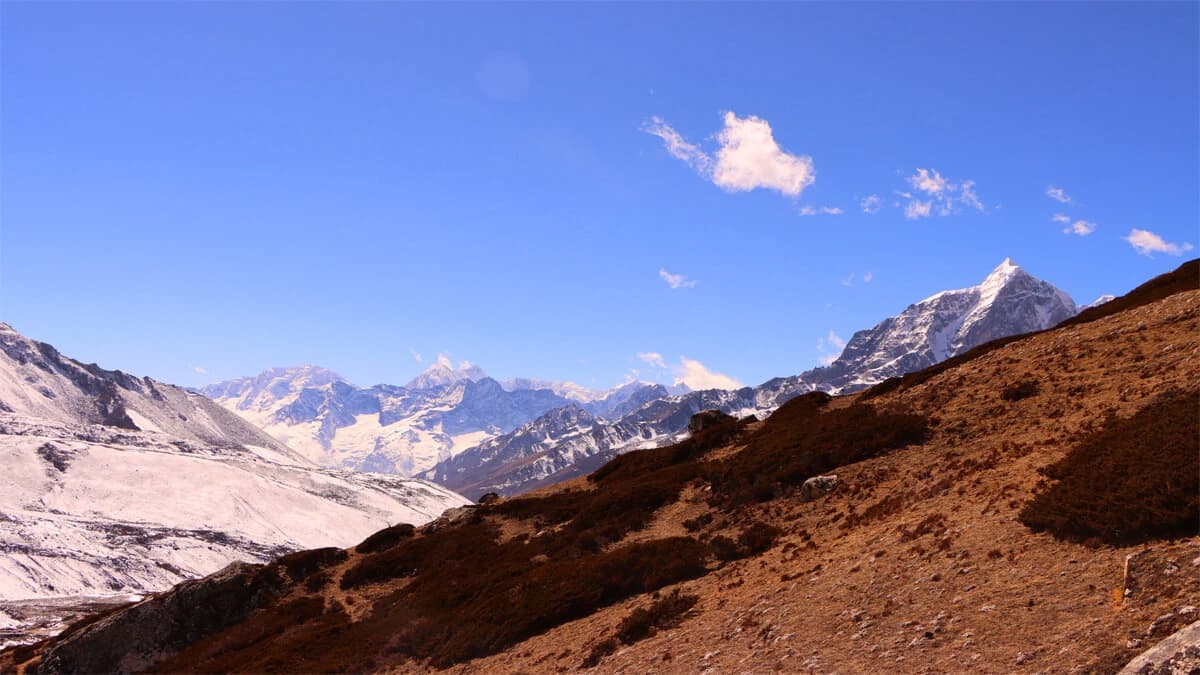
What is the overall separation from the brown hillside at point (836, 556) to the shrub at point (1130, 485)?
0.06 m

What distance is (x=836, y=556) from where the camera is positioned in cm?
2267

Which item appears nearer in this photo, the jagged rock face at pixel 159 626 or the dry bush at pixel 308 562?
the jagged rock face at pixel 159 626

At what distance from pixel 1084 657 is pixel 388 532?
149ft

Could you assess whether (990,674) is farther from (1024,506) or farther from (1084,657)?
Result: (1024,506)

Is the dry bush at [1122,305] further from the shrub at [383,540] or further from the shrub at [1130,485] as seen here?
the shrub at [383,540]

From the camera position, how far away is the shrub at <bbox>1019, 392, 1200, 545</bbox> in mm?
16422

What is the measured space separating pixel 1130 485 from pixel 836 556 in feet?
27.2

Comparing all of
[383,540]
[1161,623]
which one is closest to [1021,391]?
[1161,623]

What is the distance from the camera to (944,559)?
19156 millimetres

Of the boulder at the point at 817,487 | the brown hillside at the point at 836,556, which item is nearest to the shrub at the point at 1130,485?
the brown hillside at the point at 836,556

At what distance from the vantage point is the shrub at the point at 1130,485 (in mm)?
16422

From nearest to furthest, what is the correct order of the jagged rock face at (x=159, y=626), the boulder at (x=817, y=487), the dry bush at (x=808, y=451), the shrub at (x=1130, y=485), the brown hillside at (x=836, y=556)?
the brown hillside at (x=836, y=556) < the shrub at (x=1130, y=485) < the boulder at (x=817, y=487) < the dry bush at (x=808, y=451) < the jagged rock face at (x=159, y=626)

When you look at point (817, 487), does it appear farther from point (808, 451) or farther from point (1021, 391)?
point (1021, 391)

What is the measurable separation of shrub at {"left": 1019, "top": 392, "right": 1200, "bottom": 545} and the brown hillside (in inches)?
2.6
